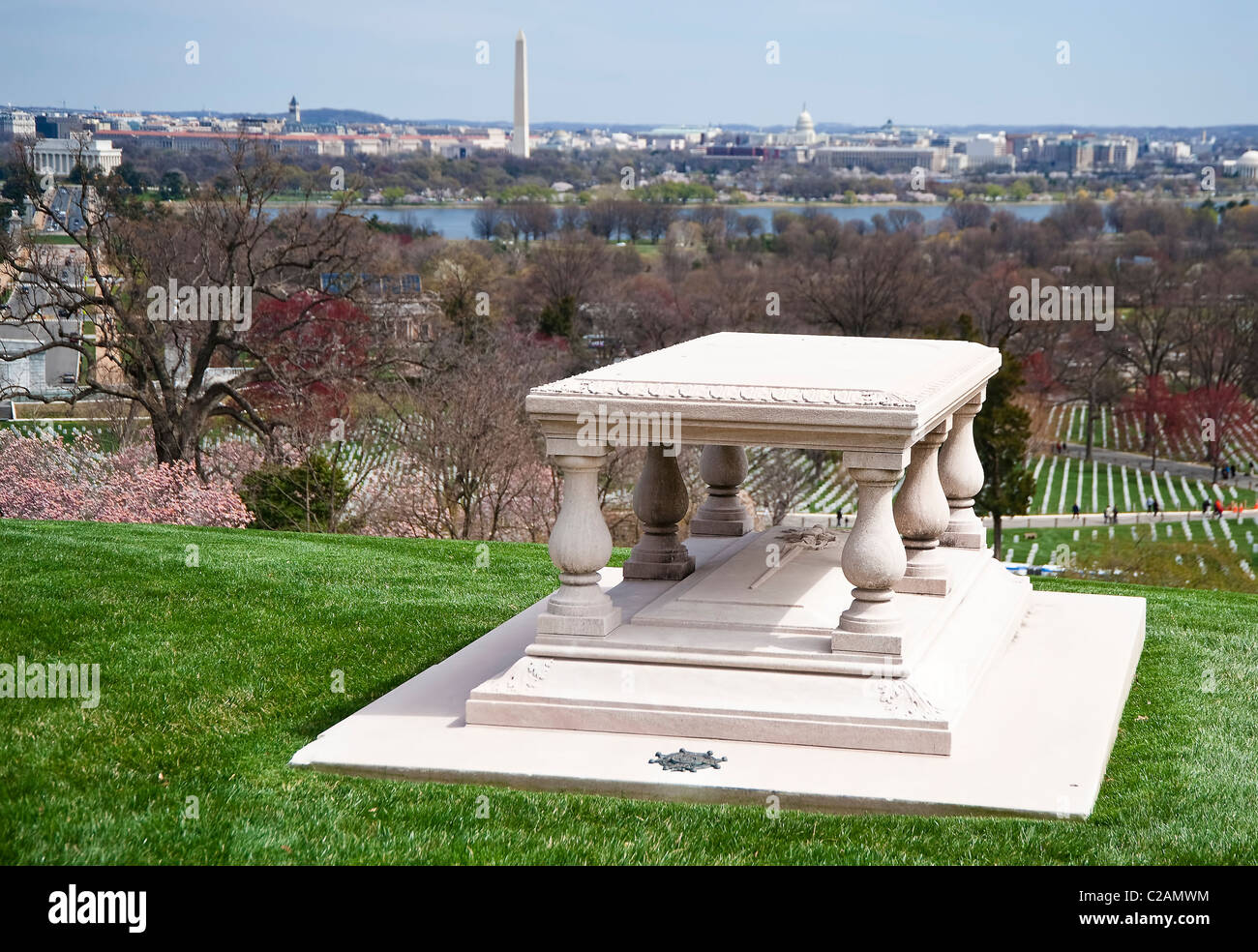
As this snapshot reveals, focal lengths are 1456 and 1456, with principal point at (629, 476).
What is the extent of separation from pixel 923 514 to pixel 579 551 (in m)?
2.85

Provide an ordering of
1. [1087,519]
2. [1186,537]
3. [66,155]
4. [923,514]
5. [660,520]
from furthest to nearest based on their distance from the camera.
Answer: [1087,519], [1186,537], [66,155], [660,520], [923,514]

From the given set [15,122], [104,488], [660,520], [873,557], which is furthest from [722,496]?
[15,122]

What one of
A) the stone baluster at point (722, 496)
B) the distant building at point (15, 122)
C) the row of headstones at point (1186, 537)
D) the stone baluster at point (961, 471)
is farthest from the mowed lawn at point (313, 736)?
the row of headstones at point (1186, 537)

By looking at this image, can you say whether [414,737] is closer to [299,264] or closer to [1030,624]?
[1030,624]

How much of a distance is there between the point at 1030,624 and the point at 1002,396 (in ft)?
124

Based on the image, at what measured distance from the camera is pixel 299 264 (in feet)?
93.0

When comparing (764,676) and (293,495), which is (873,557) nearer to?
(764,676)

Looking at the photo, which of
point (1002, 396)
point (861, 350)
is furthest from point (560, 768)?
point (1002, 396)

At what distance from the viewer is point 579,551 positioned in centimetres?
884

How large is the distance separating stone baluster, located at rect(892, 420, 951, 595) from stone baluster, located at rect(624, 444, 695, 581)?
1.61 metres

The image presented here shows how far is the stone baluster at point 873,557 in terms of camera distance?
854cm

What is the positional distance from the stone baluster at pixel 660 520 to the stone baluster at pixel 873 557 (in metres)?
Answer: 2.36

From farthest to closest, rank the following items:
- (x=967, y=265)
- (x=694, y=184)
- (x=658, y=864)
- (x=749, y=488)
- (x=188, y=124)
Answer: (x=694, y=184)
(x=967, y=265)
(x=188, y=124)
(x=749, y=488)
(x=658, y=864)

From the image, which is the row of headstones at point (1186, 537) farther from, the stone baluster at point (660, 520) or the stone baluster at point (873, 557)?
the stone baluster at point (873, 557)
